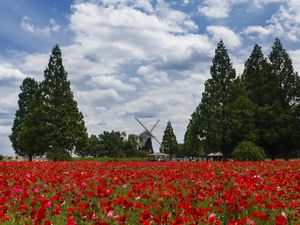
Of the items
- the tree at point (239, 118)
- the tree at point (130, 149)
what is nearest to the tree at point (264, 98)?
the tree at point (239, 118)

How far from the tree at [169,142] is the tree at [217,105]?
2448 inches

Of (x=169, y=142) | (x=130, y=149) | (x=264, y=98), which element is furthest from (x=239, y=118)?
(x=169, y=142)

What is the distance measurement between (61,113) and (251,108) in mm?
23411

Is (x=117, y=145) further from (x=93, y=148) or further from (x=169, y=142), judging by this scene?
Answer: (x=169, y=142)

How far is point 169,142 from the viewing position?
370 ft

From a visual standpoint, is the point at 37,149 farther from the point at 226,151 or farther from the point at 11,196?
the point at 11,196

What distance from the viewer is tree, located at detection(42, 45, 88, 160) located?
52.0m

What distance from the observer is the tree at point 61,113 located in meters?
52.0

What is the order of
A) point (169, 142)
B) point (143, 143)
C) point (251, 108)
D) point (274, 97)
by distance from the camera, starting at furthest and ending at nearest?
1. point (143, 143)
2. point (169, 142)
3. point (274, 97)
4. point (251, 108)

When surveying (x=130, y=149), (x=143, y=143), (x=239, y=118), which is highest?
(x=143, y=143)

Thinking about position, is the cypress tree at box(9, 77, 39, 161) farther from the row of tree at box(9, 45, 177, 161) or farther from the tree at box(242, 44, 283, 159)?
the tree at box(242, 44, 283, 159)

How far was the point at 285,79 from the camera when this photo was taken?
55000mm

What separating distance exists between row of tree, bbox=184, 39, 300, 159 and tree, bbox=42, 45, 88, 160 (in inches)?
567

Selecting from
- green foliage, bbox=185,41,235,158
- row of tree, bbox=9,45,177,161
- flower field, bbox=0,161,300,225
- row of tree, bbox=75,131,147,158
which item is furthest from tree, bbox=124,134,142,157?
flower field, bbox=0,161,300,225
